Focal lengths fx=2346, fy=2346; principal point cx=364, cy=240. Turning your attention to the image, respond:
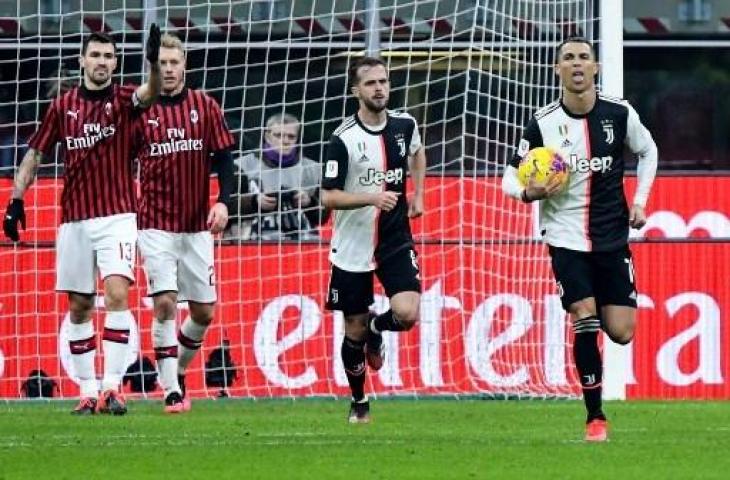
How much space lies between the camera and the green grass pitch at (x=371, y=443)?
1002 centimetres

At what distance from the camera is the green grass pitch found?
10023 millimetres

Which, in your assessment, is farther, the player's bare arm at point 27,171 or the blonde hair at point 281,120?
the blonde hair at point 281,120

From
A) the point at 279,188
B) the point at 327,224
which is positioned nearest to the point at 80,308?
the point at 279,188

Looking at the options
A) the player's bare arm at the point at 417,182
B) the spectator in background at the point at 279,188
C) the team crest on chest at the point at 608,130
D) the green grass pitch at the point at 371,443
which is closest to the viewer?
the green grass pitch at the point at 371,443

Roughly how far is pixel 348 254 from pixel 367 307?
321 mm

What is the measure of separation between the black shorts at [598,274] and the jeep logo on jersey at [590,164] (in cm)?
42

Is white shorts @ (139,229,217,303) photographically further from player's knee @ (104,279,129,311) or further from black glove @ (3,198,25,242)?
black glove @ (3,198,25,242)

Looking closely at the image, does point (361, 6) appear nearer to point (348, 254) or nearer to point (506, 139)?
point (506, 139)

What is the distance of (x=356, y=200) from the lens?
504 inches

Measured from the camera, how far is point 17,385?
16.6 m

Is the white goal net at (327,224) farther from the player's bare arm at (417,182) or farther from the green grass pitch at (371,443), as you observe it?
the player's bare arm at (417,182)

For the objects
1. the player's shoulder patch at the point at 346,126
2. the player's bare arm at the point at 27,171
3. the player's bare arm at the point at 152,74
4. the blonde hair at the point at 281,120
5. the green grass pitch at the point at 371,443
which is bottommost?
the green grass pitch at the point at 371,443

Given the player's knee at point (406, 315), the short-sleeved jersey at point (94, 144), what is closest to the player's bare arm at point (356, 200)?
the player's knee at point (406, 315)

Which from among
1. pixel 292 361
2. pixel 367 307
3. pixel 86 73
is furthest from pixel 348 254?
pixel 292 361
